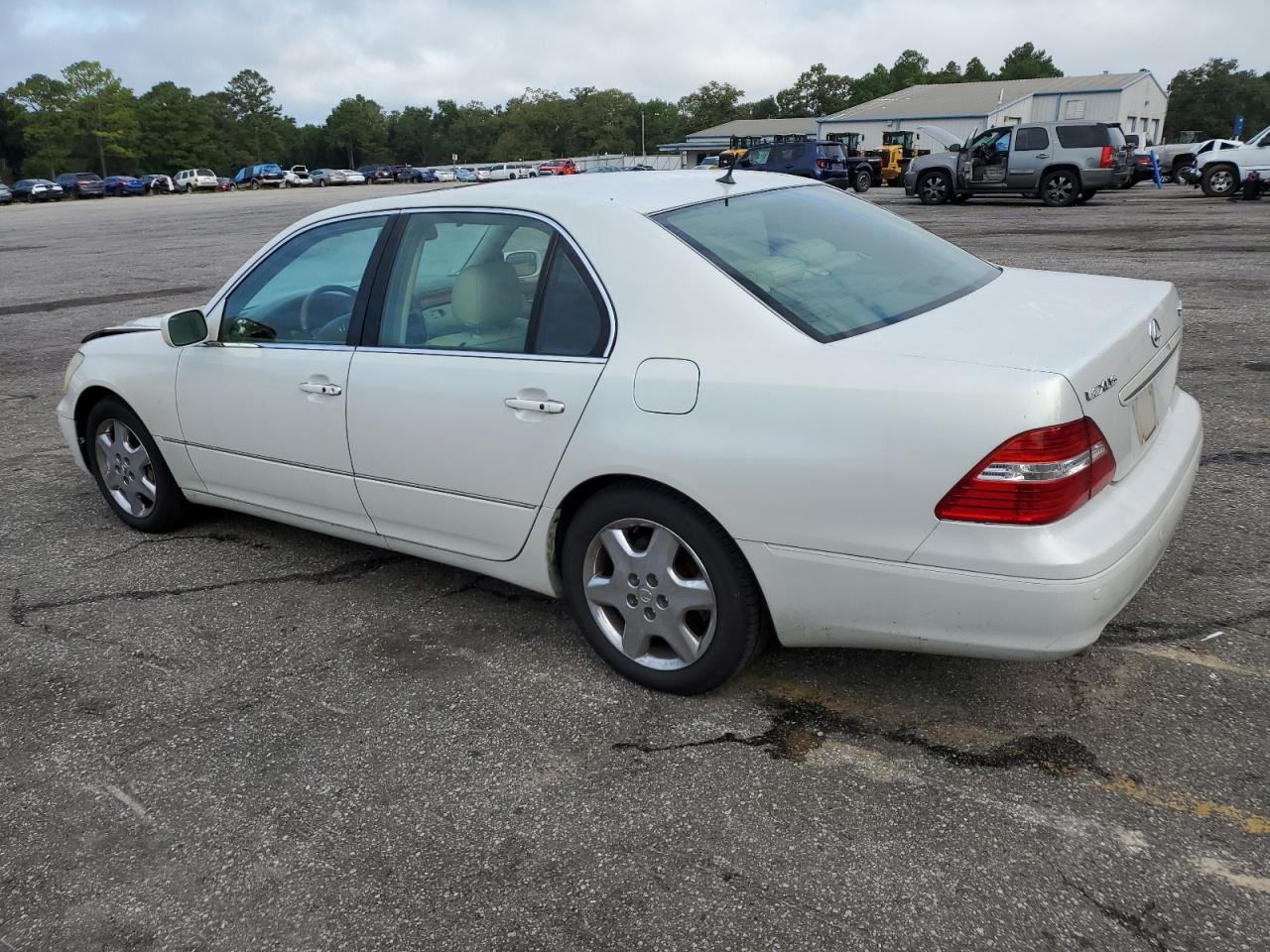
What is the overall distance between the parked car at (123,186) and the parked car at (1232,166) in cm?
6318

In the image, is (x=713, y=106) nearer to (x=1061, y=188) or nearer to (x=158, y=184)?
(x=158, y=184)

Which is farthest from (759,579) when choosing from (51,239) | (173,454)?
(51,239)

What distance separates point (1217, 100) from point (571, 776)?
131 metres

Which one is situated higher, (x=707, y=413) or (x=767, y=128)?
(x=767, y=128)

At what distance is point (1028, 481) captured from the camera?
245 cm

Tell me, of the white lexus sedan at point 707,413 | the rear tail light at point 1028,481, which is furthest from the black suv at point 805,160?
the rear tail light at point 1028,481

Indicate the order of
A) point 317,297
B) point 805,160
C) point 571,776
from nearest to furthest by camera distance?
point 571,776 < point 317,297 < point 805,160

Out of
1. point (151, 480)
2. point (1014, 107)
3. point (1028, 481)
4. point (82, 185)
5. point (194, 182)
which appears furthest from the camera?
point (194, 182)

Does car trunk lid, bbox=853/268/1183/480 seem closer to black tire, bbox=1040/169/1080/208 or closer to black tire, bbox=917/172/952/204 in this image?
black tire, bbox=1040/169/1080/208

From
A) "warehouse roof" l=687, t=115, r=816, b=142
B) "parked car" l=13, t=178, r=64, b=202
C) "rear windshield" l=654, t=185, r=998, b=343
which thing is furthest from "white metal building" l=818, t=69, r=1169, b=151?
"rear windshield" l=654, t=185, r=998, b=343

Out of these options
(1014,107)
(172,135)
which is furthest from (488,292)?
(172,135)

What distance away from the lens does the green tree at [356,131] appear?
133 m

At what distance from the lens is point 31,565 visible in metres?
4.56

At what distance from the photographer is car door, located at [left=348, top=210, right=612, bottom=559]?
3174mm
